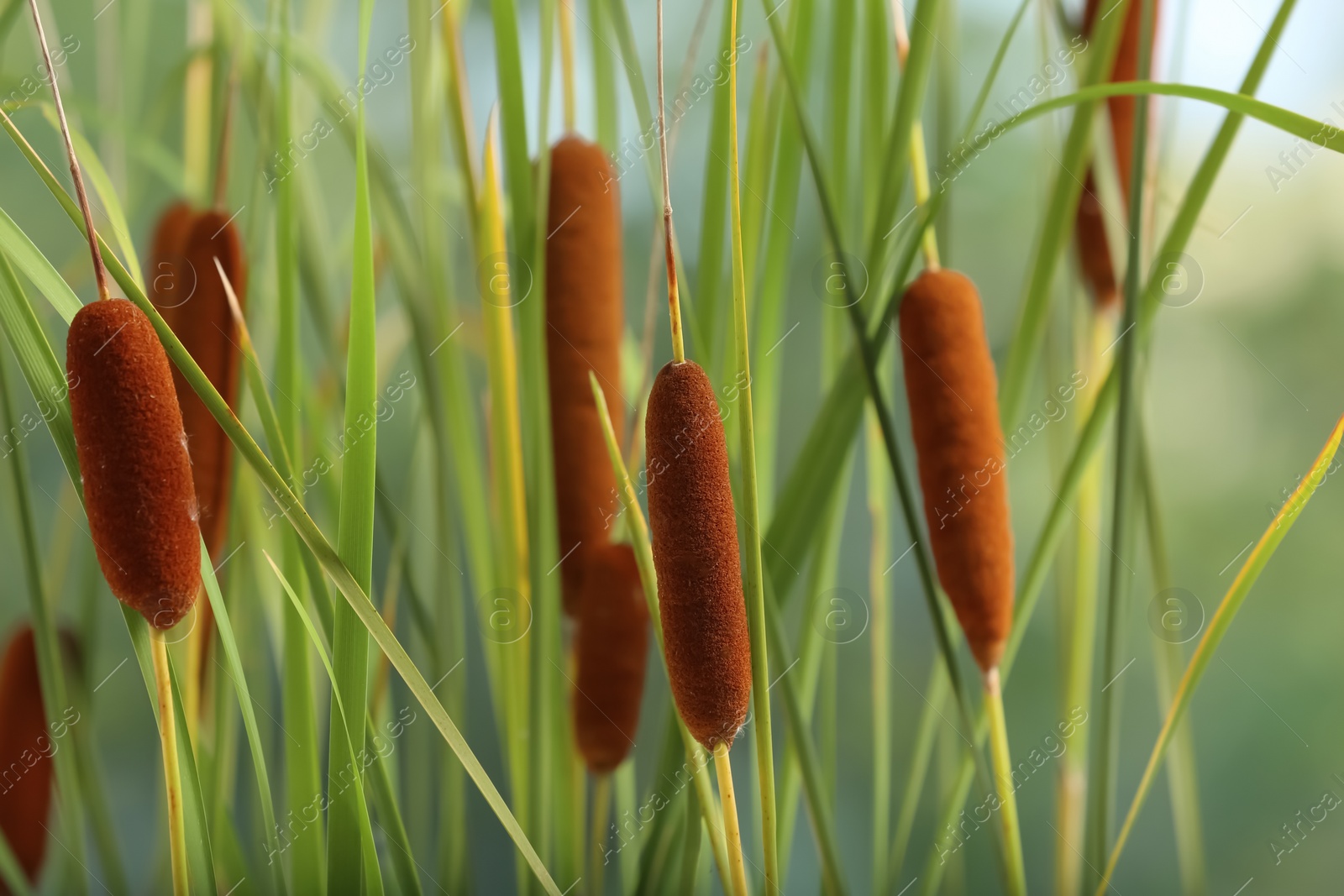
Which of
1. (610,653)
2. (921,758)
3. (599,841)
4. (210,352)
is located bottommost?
(921,758)

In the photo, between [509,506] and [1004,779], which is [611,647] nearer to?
[509,506]

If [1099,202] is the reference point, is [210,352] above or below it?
above

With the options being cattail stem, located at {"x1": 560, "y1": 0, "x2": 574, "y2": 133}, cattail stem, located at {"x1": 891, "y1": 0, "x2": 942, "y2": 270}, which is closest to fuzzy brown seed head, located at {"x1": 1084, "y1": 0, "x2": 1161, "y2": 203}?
cattail stem, located at {"x1": 891, "y1": 0, "x2": 942, "y2": 270}

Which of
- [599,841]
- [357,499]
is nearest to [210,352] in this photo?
[357,499]

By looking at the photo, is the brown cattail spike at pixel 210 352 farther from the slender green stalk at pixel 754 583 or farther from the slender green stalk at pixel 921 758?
the slender green stalk at pixel 921 758

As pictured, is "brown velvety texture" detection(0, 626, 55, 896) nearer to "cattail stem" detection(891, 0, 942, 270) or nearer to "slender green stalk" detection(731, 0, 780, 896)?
"slender green stalk" detection(731, 0, 780, 896)

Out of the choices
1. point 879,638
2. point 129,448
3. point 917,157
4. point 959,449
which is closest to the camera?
point 129,448
